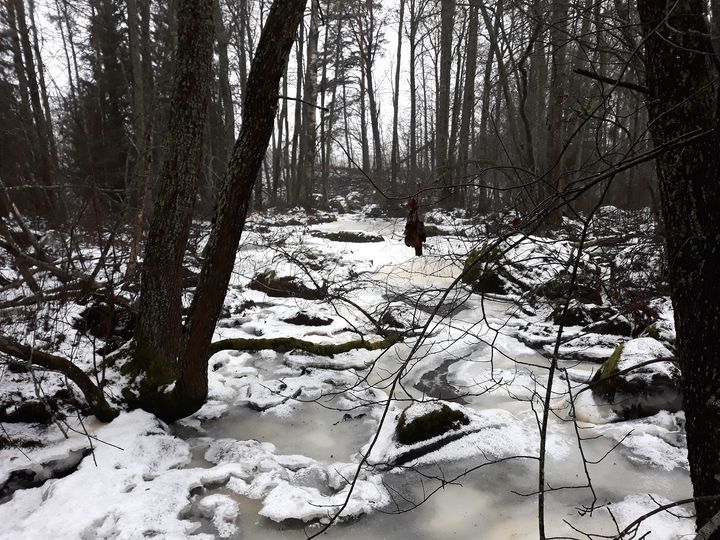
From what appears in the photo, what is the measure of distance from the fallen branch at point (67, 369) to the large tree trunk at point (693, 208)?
11.9 ft

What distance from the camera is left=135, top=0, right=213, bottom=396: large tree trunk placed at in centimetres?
360

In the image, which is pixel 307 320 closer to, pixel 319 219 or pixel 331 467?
pixel 331 467

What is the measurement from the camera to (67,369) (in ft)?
11.3

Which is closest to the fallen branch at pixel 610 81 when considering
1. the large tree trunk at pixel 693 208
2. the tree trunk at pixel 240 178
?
the large tree trunk at pixel 693 208

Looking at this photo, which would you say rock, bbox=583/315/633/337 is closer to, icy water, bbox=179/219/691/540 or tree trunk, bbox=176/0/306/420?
icy water, bbox=179/219/691/540

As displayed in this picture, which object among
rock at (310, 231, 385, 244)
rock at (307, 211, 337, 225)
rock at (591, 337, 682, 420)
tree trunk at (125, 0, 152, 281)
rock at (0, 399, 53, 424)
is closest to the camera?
rock at (0, 399, 53, 424)

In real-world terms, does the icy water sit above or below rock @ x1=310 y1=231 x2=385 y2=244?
below

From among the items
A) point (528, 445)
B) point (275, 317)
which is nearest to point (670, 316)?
point (528, 445)

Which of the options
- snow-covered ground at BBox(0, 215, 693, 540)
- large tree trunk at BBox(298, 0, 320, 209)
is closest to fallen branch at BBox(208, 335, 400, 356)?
snow-covered ground at BBox(0, 215, 693, 540)

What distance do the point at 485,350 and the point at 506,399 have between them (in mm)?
1209

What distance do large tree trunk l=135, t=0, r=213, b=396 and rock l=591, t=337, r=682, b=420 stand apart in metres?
3.74

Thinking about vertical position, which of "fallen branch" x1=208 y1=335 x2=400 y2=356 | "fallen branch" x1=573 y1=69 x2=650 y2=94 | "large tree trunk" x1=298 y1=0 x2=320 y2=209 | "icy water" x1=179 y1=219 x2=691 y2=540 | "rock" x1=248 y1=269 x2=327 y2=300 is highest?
"large tree trunk" x1=298 y1=0 x2=320 y2=209

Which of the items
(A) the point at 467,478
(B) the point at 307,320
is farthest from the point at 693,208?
(B) the point at 307,320

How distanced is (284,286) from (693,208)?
21.2 ft
